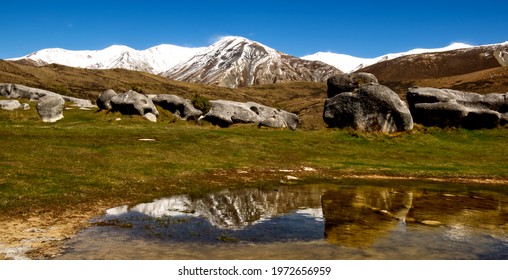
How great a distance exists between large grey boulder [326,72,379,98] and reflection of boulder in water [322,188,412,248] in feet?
97.8

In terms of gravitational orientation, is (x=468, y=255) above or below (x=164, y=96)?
below

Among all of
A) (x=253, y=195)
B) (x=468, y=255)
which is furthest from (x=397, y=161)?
(x=468, y=255)

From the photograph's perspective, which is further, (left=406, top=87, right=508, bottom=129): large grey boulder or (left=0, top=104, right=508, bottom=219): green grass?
(left=406, top=87, right=508, bottom=129): large grey boulder

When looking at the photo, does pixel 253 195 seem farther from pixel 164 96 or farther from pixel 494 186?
pixel 164 96

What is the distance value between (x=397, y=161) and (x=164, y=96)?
43.3 m

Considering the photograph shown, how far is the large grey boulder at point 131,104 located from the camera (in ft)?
189

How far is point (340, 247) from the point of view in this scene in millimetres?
12352

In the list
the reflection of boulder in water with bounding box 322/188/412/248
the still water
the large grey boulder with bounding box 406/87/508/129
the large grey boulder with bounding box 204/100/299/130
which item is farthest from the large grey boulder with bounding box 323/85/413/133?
the still water

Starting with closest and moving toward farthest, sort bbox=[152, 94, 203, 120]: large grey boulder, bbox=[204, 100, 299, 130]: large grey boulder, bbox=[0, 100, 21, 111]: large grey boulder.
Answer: bbox=[204, 100, 299, 130]: large grey boulder
bbox=[0, 100, 21, 111]: large grey boulder
bbox=[152, 94, 203, 120]: large grey boulder

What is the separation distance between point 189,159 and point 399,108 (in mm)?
27407

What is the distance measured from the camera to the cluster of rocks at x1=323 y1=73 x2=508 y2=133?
154 feet

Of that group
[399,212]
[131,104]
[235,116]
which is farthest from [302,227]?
[131,104]

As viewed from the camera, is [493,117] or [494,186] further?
[493,117]

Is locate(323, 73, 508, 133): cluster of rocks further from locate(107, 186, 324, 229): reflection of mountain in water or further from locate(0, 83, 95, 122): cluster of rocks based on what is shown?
locate(0, 83, 95, 122): cluster of rocks
